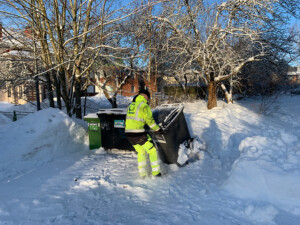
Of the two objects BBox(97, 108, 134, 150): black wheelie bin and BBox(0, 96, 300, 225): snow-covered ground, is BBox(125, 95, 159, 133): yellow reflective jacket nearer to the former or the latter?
BBox(0, 96, 300, 225): snow-covered ground

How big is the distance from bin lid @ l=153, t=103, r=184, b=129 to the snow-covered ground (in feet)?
2.88

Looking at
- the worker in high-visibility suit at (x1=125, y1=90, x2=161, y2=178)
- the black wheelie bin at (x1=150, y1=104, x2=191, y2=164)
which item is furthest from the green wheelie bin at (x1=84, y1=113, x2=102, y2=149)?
the worker in high-visibility suit at (x1=125, y1=90, x2=161, y2=178)

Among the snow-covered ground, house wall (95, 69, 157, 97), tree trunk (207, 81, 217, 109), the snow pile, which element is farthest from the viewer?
house wall (95, 69, 157, 97)

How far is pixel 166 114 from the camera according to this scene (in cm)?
455

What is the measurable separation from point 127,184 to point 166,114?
1711 millimetres

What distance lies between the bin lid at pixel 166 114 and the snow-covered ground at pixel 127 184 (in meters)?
0.88

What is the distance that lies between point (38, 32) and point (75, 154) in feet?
14.9

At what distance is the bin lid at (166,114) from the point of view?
4.23 metres

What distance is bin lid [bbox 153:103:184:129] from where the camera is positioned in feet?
13.9

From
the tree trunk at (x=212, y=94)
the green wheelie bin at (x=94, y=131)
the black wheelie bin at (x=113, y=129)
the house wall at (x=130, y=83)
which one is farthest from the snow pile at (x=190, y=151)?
the tree trunk at (x=212, y=94)

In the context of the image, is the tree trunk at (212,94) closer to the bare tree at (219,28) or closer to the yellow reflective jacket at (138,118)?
the bare tree at (219,28)

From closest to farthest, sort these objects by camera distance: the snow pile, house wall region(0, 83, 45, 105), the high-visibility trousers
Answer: the high-visibility trousers → the snow pile → house wall region(0, 83, 45, 105)

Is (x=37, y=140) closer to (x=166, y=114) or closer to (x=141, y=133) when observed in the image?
(x=141, y=133)

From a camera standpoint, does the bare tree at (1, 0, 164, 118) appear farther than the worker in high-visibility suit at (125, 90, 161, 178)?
Yes
